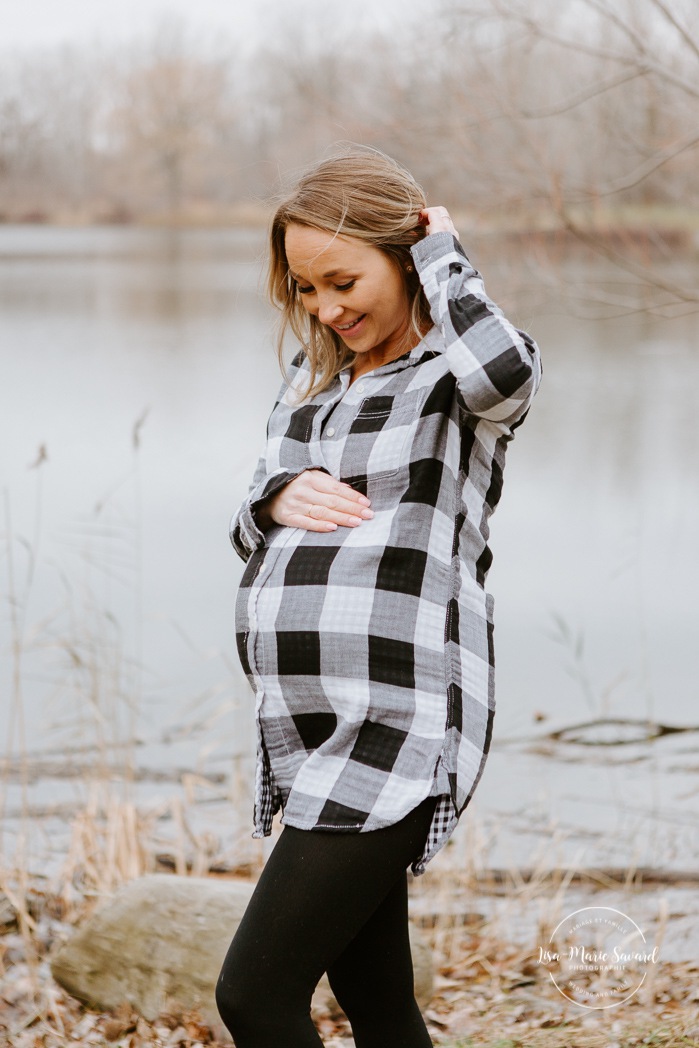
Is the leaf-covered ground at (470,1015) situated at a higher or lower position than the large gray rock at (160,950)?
lower

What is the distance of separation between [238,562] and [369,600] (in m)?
5.20

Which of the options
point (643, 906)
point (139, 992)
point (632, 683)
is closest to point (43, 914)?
point (139, 992)

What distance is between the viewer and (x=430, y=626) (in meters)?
1.45

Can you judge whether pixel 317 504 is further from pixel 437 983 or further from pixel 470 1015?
pixel 437 983

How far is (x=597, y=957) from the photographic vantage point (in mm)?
2619

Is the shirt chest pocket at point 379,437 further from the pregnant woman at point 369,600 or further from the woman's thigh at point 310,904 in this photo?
the woman's thigh at point 310,904

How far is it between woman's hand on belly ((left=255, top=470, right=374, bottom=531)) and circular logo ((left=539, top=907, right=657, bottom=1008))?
1.47 metres

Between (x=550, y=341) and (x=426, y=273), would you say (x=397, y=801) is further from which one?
(x=550, y=341)

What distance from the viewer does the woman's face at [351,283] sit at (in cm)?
156

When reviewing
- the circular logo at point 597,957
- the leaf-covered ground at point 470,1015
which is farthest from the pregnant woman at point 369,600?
the circular logo at point 597,957

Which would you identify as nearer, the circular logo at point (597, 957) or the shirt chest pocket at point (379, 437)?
the shirt chest pocket at point (379, 437)

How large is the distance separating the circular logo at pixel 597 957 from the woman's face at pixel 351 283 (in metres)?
1.61

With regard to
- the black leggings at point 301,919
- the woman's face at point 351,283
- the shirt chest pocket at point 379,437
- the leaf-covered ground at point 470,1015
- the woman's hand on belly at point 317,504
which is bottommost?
the leaf-covered ground at point 470,1015

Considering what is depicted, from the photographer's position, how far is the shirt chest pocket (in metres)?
1.49
